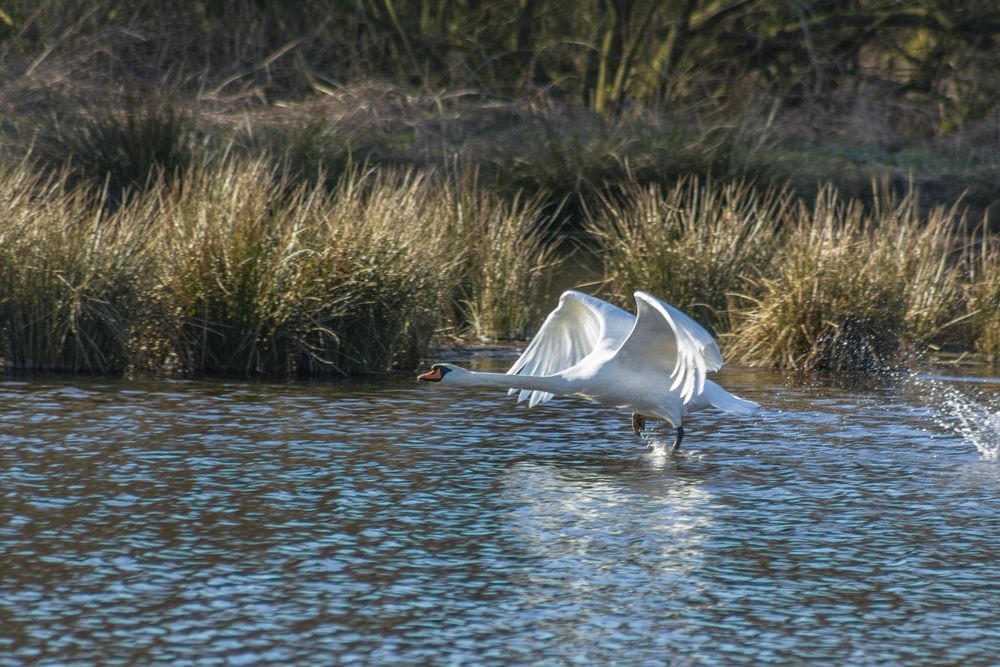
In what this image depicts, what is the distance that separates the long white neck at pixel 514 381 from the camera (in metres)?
7.50

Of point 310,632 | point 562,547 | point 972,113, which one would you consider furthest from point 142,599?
point 972,113

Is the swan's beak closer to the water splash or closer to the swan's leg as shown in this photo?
the swan's leg

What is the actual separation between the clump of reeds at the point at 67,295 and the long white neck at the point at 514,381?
2829mm

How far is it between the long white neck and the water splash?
200cm

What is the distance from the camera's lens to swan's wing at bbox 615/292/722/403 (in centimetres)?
663

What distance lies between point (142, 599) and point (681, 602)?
63.7 inches

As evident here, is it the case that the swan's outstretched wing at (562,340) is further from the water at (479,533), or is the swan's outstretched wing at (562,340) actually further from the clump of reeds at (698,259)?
the clump of reeds at (698,259)

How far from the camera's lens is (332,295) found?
9664 mm

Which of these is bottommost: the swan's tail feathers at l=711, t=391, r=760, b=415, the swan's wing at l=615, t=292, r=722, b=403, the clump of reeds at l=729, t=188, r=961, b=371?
the swan's tail feathers at l=711, t=391, r=760, b=415

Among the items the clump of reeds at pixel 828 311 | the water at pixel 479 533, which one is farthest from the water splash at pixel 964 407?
the clump of reeds at pixel 828 311

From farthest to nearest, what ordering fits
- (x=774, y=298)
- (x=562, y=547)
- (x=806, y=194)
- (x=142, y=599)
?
(x=806, y=194) → (x=774, y=298) → (x=562, y=547) → (x=142, y=599)

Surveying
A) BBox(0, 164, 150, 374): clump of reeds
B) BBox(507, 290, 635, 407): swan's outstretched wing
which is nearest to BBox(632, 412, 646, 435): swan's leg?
BBox(507, 290, 635, 407): swan's outstretched wing

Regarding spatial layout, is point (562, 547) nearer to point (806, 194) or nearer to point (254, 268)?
point (254, 268)

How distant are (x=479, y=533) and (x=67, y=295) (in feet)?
15.2
